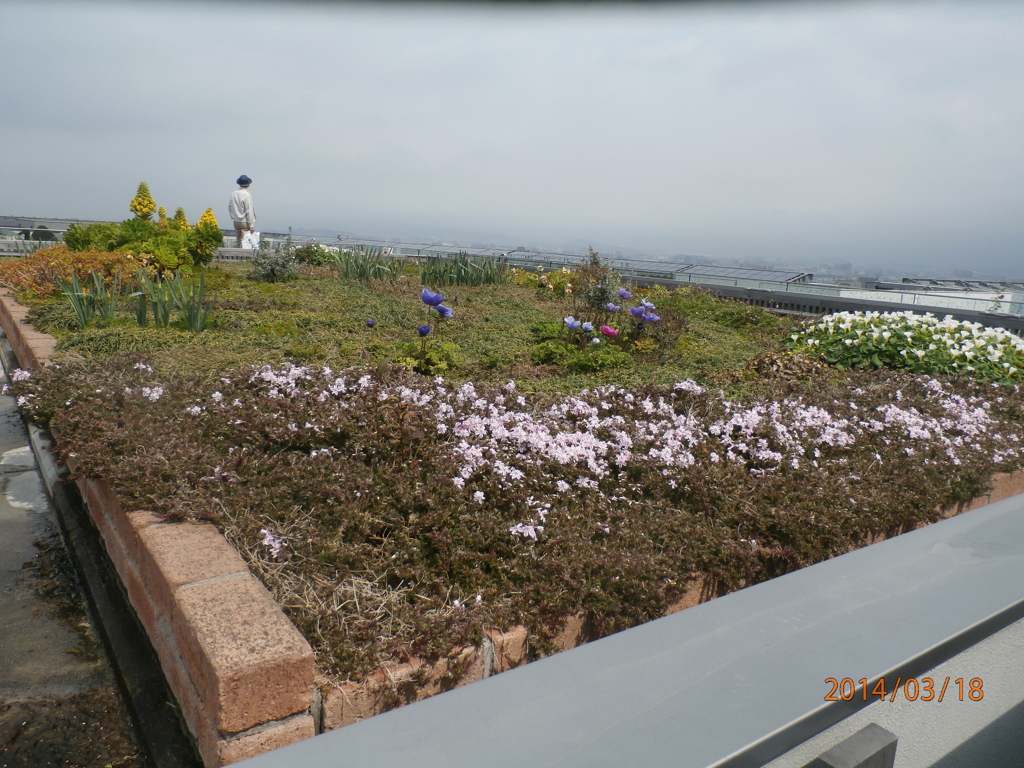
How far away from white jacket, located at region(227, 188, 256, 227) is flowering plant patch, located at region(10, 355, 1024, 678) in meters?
12.5

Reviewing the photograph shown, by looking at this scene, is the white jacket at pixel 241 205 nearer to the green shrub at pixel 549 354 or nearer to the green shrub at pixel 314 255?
the green shrub at pixel 314 255

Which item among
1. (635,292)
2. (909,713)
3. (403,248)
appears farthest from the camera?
(403,248)

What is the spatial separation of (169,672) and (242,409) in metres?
1.38

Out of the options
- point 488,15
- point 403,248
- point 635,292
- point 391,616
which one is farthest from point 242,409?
point 403,248

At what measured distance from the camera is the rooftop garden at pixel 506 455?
2225 millimetres

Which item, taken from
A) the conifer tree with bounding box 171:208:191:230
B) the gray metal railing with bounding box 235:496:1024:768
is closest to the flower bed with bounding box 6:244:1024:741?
the gray metal railing with bounding box 235:496:1024:768

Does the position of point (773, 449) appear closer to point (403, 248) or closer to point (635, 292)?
point (635, 292)

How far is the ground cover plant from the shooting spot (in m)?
2.21

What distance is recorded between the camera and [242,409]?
315cm

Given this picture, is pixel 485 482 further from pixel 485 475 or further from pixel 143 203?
pixel 143 203

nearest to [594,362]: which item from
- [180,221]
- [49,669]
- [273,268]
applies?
[49,669]

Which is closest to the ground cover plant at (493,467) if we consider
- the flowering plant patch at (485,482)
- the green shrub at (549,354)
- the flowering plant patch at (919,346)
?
the flowering plant patch at (485,482)

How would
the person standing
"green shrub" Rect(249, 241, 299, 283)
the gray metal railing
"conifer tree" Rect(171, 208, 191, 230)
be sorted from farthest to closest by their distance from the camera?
the person standing, "conifer tree" Rect(171, 208, 191, 230), "green shrub" Rect(249, 241, 299, 283), the gray metal railing

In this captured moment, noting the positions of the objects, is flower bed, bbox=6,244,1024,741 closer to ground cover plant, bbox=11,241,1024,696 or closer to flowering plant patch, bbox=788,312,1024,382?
ground cover plant, bbox=11,241,1024,696
